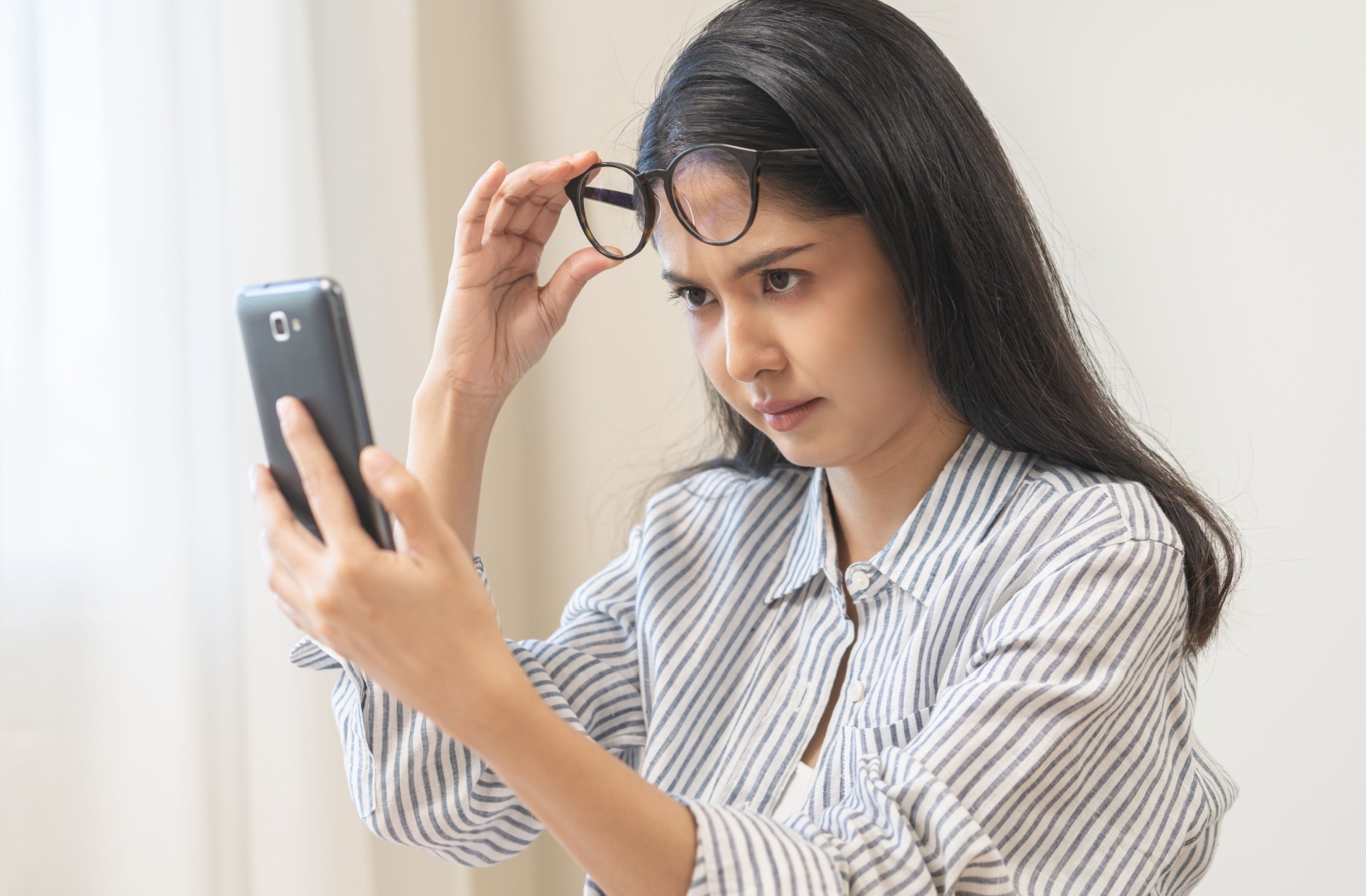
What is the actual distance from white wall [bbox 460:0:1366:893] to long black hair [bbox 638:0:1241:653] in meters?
0.50

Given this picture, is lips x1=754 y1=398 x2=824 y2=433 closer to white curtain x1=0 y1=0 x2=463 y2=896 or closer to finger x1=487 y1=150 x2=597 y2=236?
finger x1=487 y1=150 x2=597 y2=236

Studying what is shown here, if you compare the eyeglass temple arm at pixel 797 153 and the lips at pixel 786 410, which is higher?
the eyeglass temple arm at pixel 797 153

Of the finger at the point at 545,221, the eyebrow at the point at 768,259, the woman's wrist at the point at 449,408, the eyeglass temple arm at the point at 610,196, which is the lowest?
the woman's wrist at the point at 449,408

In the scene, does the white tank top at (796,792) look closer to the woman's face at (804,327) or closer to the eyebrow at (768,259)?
the woman's face at (804,327)

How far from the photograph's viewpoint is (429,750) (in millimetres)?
1097

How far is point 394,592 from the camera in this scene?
70 centimetres

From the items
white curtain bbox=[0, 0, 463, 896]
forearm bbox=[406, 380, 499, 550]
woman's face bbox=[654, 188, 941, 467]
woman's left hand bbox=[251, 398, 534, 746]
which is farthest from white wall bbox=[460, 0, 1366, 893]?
woman's left hand bbox=[251, 398, 534, 746]

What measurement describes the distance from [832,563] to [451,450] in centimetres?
37

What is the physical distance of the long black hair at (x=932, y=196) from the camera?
1026 mm

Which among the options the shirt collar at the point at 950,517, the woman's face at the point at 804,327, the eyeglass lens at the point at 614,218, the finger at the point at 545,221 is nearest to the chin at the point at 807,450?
the woman's face at the point at 804,327

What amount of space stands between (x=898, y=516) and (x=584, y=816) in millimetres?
539

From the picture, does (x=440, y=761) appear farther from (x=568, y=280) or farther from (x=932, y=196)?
(x=932, y=196)

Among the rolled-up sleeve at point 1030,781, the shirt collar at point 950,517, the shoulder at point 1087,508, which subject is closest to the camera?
the rolled-up sleeve at point 1030,781

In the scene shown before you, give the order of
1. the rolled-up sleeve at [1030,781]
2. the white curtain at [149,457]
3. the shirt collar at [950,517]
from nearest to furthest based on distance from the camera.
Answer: the rolled-up sleeve at [1030,781], the shirt collar at [950,517], the white curtain at [149,457]
